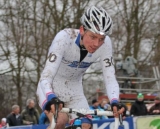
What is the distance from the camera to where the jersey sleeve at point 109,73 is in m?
5.55

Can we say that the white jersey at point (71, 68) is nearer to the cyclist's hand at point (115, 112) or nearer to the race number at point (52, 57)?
the race number at point (52, 57)

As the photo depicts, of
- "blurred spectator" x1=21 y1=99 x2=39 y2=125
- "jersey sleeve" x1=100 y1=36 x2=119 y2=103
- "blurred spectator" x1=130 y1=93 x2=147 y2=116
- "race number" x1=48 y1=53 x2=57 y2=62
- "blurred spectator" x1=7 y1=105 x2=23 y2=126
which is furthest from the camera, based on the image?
"blurred spectator" x1=130 y1=93 x2=147 y2=116

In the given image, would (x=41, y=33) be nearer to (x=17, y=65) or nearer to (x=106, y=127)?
(x=17, y=65)

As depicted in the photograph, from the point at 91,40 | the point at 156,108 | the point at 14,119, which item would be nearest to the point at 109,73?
the point at 91,40

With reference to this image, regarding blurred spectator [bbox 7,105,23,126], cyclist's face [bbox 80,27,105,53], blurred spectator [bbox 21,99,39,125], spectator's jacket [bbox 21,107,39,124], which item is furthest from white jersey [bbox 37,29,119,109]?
spectator's jacket [bbox 21,107,39,124]

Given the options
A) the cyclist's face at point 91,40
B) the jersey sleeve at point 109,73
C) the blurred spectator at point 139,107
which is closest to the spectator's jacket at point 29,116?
the blurred spectator at point 139,107

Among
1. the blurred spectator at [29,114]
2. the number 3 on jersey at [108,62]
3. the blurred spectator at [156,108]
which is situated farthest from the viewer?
the blurred spectator at [156,108]

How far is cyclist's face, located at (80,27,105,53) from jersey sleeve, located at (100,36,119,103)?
489 mm

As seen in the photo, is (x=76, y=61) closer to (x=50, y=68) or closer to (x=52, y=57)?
(x=52, y=57)

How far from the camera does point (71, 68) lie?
5.97 m

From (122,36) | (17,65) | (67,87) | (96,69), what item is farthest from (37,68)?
(67,87)

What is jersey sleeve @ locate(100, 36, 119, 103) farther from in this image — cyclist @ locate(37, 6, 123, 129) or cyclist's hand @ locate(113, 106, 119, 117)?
cyclist's hand @ locate(113, 106, 119, 117)

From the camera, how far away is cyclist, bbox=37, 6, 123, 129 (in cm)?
525

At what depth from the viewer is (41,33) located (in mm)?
24516
